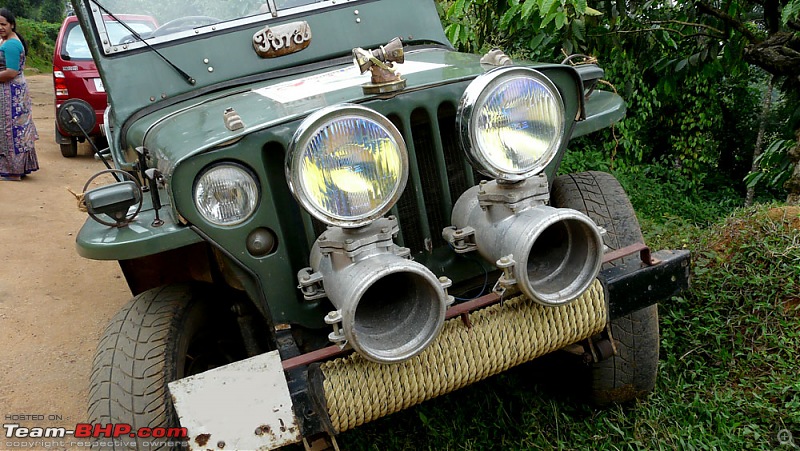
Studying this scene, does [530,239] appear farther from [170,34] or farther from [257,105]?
[170,34]

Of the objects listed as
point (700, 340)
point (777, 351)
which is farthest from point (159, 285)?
point (777, 351)

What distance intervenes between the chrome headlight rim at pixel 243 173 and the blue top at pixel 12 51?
18.8 feet

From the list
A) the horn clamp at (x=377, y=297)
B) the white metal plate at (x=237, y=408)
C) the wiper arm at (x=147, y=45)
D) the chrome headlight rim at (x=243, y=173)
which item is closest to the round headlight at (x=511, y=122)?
the horn clamp at (x=377, y=297)

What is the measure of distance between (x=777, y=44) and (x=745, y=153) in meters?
3.29

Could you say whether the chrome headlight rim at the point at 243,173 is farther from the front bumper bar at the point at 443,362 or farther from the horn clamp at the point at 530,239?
the horn clamp at the point at 530,239

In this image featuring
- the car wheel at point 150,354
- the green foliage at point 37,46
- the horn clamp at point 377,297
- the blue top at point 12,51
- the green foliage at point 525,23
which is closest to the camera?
the horn clamp at point 377,297

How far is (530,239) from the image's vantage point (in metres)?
1.89

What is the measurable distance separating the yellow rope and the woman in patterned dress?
19.9 ft

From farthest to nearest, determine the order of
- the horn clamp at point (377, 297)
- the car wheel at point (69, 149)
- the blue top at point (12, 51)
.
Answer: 1. the car wheel at point (69, 149)
2. the blue top at point (12, 51)
3. the horn clamp at point (377, 297)

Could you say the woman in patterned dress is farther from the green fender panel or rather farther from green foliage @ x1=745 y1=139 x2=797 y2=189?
green foliage @ x1=745 y1=139 x2=797 y2=189

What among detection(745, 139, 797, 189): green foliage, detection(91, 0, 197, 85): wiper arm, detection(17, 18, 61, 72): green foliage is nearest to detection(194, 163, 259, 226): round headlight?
detection(91, 0, 197, 85): wiper arm

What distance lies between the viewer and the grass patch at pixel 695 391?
256 cm

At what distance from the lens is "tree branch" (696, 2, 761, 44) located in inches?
162

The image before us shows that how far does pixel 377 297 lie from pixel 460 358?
0.99 feet
